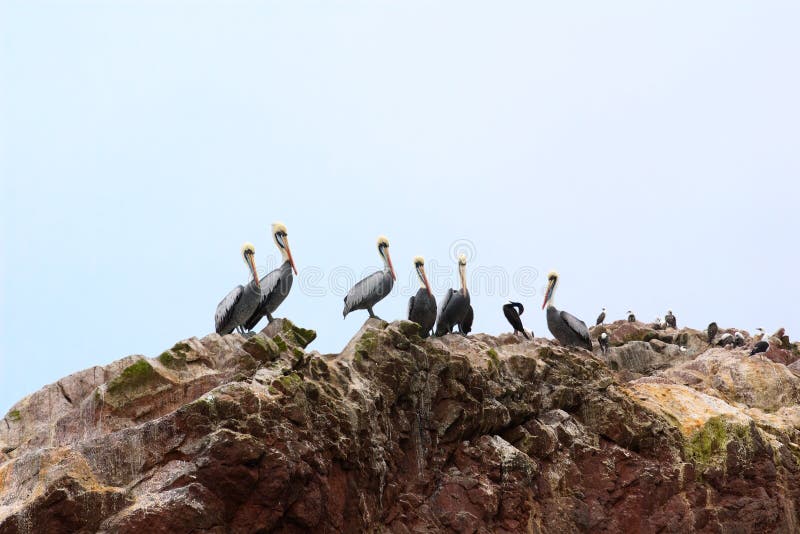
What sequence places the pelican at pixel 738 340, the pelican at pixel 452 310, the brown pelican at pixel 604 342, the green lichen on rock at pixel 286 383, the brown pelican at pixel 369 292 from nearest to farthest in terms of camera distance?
the green lichen on rock at pixel 286 383
the brown pelican at pixel 369 292
the pelican at pixel 452 310
the brown pelican at pixel 604 342
the pelican at pixel 738 340

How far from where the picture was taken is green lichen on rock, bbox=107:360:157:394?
12000mm

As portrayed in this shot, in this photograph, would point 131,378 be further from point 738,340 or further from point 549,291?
point 738,340

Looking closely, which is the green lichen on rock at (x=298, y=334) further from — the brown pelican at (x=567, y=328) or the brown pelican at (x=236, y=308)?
the brown pelican at (x=567, y=328)

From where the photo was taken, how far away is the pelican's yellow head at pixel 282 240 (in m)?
18.0

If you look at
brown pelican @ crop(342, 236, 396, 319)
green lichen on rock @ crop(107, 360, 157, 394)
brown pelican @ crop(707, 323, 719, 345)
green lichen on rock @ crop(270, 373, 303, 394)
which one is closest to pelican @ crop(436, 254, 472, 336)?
brown pelican @ crop(342, 236, 396, 319)

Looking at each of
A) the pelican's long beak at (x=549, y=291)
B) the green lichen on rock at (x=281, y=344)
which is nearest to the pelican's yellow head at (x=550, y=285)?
the pelican's long beak at (x=549, y=291)

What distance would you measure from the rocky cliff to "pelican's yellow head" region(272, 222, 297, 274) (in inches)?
146

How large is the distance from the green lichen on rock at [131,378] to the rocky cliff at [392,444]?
0.02m

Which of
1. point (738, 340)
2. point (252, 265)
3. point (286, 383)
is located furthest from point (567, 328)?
point (286, 383)

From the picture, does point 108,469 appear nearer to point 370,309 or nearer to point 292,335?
point 292,335

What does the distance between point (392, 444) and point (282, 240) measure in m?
5.91

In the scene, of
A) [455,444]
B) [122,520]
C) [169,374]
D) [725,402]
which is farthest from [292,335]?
[725,402]

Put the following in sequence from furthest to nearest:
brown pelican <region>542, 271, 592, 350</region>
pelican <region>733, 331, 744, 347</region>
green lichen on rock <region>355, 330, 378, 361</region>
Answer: pelican <region>733, 331, 744, 347</region>
brown pelican <region>542, 271, 592, 350</region>
green lichen on rock <region>355, 330, 378, 361</region>

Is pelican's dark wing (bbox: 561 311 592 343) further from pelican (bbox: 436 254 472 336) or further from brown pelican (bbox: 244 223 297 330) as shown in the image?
brown pelican (bbox: 244 223 297 330)
